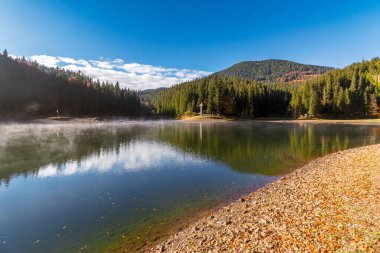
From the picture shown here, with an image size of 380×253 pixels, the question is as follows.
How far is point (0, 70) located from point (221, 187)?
7409 inches

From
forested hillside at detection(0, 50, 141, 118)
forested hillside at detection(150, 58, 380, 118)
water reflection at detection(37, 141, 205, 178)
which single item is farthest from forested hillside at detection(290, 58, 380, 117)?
forested hillside at detection(0, 50, 141, 118)

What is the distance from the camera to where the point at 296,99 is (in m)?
137

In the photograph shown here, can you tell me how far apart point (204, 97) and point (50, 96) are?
355 feet

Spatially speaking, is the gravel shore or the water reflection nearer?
the gravel shore

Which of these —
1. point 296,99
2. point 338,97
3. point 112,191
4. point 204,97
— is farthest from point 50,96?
point 338,97

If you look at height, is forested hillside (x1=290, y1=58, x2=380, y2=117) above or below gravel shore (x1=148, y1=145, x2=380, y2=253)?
above

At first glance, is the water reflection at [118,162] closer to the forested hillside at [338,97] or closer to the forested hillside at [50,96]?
the forested hillside at [338,97]

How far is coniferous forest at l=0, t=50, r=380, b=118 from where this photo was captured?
127 meters

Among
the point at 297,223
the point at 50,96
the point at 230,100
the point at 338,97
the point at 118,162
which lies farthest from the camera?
the point at 50,96

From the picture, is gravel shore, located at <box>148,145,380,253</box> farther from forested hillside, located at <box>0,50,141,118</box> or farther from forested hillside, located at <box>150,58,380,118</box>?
forested hillside, located at <box>0,50,141,118</box>

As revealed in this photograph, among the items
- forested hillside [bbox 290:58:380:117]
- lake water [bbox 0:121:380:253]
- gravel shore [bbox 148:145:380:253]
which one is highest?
forested hillside [bbox 290:58:380:117]

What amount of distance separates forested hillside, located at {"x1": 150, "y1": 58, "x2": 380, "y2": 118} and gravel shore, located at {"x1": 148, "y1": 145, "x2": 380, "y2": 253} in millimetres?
117295

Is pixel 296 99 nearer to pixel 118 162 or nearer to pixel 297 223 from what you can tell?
pixel 118 162

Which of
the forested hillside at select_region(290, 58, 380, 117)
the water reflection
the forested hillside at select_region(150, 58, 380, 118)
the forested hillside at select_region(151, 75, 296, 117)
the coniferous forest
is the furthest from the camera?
the forested hillside at select_region(151, 75, 296, 117)
